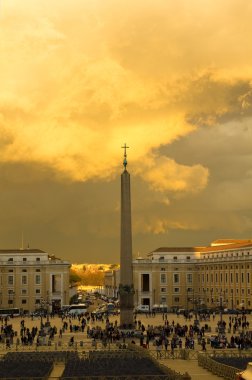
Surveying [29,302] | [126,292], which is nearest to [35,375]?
[126,292]

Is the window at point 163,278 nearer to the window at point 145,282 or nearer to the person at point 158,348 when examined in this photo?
the window at point 145,282

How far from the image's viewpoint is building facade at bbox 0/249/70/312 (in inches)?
4257

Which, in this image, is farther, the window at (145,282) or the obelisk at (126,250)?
the window at (145,282)

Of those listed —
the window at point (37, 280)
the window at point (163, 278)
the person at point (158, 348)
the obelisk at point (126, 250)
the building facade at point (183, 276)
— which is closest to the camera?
the person at point (158, 348)

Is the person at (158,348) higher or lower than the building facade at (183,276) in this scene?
lower

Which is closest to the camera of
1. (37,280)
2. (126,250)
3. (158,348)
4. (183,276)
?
(158,348)

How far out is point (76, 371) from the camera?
29.9m

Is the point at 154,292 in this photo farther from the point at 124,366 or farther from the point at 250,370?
the point at 250,370

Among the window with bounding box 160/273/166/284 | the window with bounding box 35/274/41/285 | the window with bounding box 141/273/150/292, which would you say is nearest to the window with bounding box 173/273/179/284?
the window with bounding box 160/273/166/284

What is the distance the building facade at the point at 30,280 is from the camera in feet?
355

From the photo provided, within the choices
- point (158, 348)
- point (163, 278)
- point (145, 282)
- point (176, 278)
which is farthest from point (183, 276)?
point (158, 348)

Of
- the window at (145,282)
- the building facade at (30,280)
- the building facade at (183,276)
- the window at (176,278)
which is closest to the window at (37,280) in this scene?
the building facade at (30,280)

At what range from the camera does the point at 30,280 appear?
109 meters

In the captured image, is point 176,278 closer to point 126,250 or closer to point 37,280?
point 37,280
